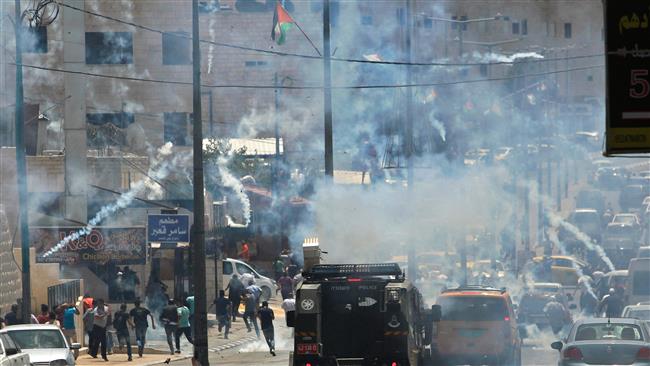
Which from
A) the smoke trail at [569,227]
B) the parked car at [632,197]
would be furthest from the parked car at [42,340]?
the parked car at [632,197]

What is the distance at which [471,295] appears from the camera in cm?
2784

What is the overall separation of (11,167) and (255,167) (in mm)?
24678

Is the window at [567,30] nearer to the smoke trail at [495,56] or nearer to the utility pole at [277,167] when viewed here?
the smoke trail at [495,56]

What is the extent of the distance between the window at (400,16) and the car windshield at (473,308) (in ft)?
139

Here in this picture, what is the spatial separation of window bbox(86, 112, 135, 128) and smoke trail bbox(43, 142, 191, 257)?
3.99m

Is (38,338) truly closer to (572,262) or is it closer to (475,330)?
(475,330)

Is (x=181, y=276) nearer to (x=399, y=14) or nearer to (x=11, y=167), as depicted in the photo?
(x=11, y=167)

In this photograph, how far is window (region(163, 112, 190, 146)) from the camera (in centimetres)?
7600

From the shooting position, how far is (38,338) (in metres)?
26.5

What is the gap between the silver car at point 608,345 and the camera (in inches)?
884

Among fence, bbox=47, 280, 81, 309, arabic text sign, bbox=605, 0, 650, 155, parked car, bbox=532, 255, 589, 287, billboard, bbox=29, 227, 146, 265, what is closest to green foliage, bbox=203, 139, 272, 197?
parked car, bbox=532, 255, 589, 287

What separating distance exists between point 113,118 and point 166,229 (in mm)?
42253

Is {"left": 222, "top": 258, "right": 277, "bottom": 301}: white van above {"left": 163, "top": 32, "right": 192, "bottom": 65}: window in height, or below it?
below

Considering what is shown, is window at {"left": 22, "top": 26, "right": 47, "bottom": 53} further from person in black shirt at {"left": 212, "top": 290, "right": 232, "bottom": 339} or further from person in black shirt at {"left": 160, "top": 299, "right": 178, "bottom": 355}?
person in black shirt at {"left": 160, "top": 299, "right": 178, "bottom": 355}
